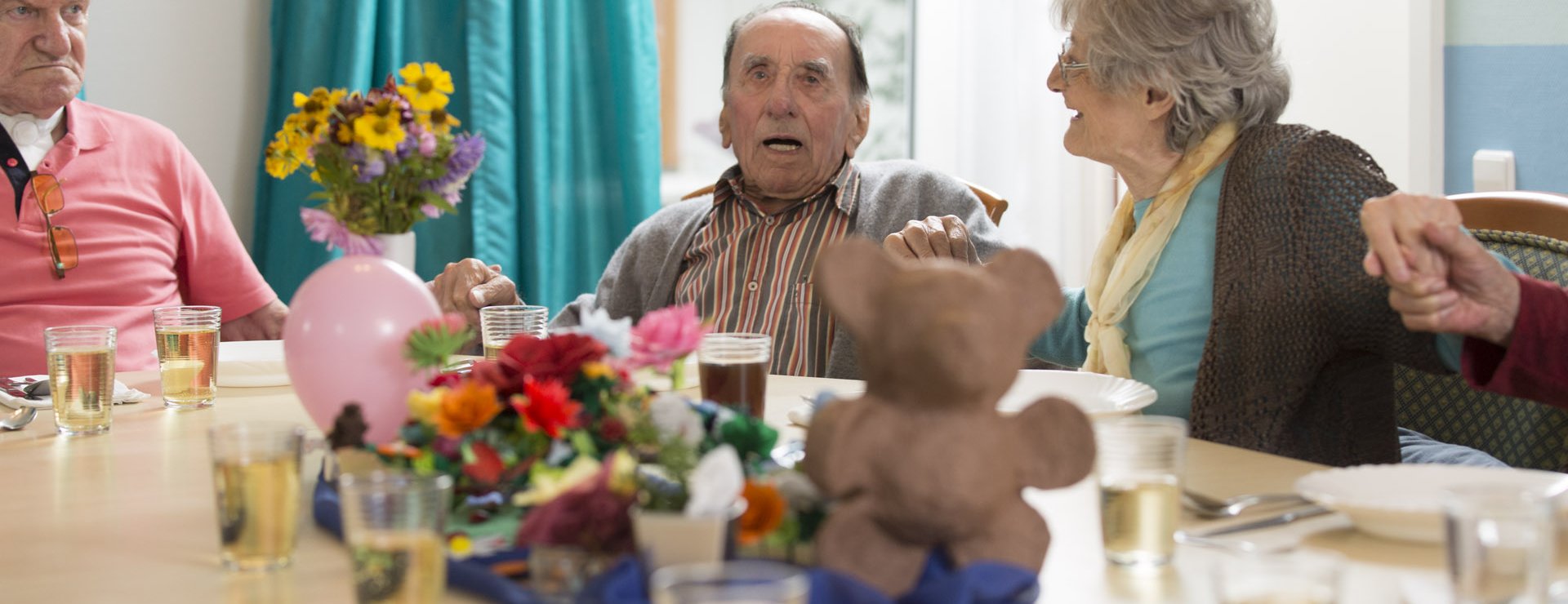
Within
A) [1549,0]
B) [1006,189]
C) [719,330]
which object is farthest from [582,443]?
[1006,189]

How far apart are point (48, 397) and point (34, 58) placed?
116 cm

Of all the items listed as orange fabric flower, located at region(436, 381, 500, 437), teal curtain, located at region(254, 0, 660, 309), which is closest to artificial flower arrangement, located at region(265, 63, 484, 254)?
orange fabric flower, located at region(436, 381, 500, 437)

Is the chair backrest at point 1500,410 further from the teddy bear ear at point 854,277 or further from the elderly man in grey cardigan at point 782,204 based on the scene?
the teddy bear ear at point 854,277

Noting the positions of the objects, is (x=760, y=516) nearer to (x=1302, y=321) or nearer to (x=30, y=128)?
(x=1302, y=321)

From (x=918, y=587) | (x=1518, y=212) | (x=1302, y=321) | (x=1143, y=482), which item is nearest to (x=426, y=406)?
(x=918, y=587)

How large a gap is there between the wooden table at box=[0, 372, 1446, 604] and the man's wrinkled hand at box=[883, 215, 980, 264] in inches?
30.5

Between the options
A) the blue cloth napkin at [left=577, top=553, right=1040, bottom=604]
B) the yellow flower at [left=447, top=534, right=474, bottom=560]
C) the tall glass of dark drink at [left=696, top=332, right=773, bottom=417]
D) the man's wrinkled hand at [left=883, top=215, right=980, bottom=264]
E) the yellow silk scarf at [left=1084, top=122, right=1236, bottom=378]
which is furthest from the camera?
the man's wrinkled hand at [left=883, top=215, right=980, bottom=264]

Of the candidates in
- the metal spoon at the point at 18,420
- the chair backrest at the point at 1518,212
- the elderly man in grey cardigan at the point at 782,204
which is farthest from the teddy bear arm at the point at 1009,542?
the elderly man in grey cardigan at the point at 782,204

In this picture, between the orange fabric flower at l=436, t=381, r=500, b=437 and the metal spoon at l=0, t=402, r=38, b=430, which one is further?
the metal spoon at l=0, t=402, r=38, b=430

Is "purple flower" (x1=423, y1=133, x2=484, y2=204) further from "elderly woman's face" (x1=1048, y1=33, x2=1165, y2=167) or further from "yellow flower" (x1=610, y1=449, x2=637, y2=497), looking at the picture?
"elderly woman's face" (x1=1048, y1=33, x2=1165, y2=167)

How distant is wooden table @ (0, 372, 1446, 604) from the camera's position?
83 cm

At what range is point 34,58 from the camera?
2.48m

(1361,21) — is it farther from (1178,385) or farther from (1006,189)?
(1178,385)

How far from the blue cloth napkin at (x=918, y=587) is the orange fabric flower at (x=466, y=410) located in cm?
18
